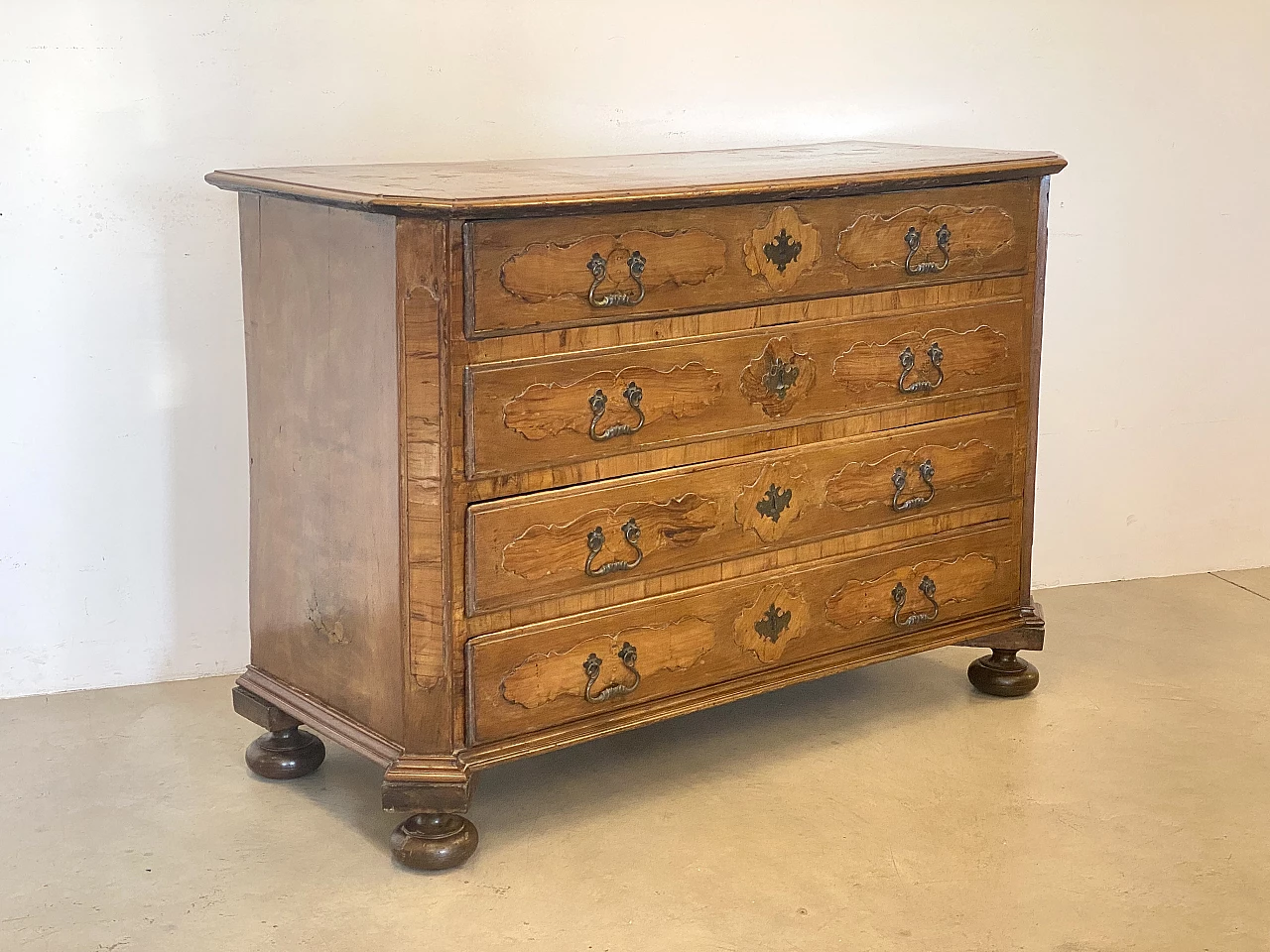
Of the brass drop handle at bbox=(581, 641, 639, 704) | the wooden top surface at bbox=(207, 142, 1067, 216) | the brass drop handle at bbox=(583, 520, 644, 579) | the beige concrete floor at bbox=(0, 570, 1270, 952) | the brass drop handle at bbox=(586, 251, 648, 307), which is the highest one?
the wooden top surface at bbox=(207, 142, 1067, 216)

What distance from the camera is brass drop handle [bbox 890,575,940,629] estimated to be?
114 inches

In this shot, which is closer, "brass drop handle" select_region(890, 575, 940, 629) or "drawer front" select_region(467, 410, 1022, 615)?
"drawer front" select_region(467, 410, 1022, 615)

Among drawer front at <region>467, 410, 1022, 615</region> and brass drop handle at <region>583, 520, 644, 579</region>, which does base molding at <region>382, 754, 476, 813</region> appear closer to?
drawer front at <region>467, 410, 1022, 615</region>

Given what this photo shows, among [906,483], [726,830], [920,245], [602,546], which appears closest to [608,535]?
[602,546]

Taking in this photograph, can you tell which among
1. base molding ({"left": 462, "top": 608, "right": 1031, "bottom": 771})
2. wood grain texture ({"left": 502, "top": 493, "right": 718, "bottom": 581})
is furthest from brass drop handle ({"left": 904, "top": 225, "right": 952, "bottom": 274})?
base molding ({"left": 462, "top": 608, "right": 1031, "bottom": 771})

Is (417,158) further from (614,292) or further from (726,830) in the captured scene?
(726,830)

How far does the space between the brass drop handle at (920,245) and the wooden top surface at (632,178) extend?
88mm

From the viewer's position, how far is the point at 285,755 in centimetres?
271

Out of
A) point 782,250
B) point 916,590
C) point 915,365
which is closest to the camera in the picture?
point 782,250

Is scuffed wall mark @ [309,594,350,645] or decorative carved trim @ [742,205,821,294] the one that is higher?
decorative carved trim @ [742,205,821,294]

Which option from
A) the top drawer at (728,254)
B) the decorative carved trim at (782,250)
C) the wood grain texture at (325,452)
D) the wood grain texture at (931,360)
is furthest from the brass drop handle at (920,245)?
the wood grain texture at (325,452)

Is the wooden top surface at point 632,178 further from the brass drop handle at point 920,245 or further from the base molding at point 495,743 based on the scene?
the base molding at point 495,743

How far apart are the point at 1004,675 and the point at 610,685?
1021mm

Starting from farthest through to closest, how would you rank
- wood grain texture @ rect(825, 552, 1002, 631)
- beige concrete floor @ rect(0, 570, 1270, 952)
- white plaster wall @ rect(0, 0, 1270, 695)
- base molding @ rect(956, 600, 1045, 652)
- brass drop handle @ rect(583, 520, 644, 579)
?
base molding @ rect(956, 600, 1045, 652) → white plaster wall @ rect(0, 0, 1270, 695) → wood grain texture @ rect(825, 552, 1002, 631) → brass drop handle @ rect(583, 520, 644, 579) → beige concrete floor @ rect(0, 570, 1270, 952)
